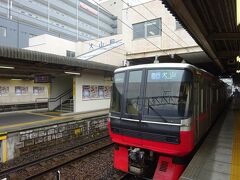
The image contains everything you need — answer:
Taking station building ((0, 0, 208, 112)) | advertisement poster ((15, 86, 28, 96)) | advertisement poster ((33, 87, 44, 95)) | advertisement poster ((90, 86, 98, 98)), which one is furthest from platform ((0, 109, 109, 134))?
advertisement poster ((33, 87, 44, 95))

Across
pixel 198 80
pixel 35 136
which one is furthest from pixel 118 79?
pixel 35 136

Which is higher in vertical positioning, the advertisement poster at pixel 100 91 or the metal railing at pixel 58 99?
the advertisement poster at pixel 100 91

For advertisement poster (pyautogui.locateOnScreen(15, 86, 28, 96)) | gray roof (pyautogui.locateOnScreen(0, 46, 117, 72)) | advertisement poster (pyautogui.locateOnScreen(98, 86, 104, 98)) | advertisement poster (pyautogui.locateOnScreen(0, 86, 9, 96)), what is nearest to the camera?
Answer: gray roof (pyautogui.locateOnScreen(0, 46, 117, 72))

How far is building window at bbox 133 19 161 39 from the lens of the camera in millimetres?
17884

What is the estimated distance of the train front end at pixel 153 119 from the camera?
4.31m

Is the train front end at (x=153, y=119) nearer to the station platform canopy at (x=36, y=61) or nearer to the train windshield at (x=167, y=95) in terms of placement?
the train windshield at (x=167, y=95)

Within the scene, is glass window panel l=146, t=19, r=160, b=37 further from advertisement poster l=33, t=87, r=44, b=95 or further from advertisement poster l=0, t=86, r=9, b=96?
advertisement poster l=0, t=86, r=9, b=96

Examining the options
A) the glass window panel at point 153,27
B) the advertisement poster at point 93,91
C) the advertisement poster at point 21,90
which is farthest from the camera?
the advertisement poster at point 21,90

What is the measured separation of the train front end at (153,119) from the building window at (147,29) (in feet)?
45.0

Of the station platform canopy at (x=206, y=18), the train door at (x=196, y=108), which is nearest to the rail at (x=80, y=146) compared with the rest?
the train door at (x=196, y=108)

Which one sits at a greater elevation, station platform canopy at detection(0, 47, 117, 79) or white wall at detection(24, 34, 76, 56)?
white wall at detection(24, 34, 76, 56)

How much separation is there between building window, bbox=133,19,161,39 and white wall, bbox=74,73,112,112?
6.05 metres

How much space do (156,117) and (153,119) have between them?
79 millimetres

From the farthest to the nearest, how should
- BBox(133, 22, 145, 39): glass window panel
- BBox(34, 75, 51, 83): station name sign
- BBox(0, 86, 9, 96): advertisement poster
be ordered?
BBox(133, 22, 145, 39): glass window panel, BBox(0, 86, 9, 96): advertisement poster, BBox(34, 75, 51, 83): station name sign
